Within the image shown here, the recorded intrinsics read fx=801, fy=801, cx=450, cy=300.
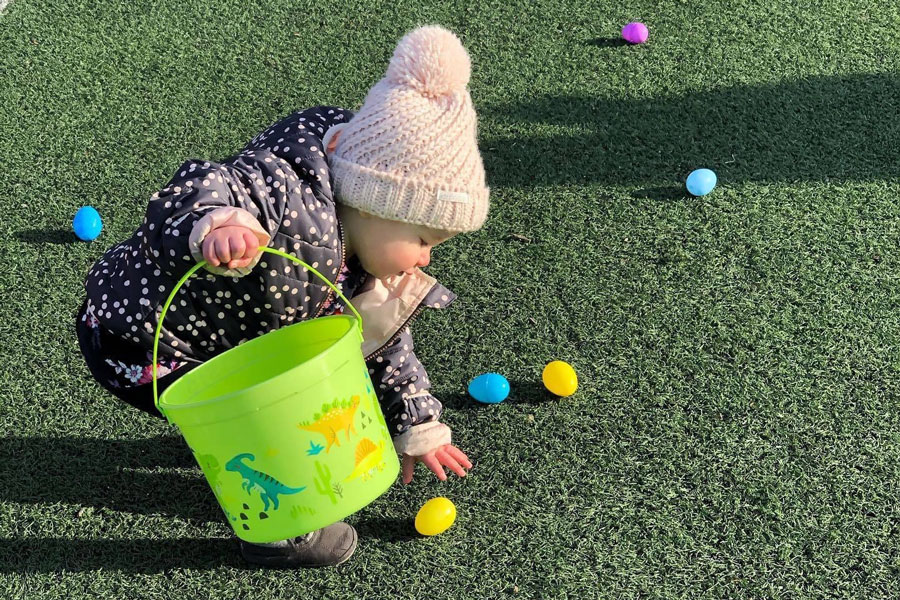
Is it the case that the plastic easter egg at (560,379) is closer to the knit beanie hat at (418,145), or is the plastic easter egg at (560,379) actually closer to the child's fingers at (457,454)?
the child's fingers at (457,454)

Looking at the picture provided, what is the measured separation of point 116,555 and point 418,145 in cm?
123

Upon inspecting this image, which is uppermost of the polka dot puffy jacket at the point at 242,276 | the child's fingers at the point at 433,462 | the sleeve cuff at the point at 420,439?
the polka dot puffy jacket at the point at 242,276

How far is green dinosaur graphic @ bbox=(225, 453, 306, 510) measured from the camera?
1408 mm

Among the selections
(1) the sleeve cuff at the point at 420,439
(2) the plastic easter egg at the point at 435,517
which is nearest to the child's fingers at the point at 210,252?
(1) the sleeve cuff at the point at 420,439

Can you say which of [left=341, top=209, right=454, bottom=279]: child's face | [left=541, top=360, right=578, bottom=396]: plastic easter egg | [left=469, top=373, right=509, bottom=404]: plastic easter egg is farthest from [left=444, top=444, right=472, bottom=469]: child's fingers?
[left=341, top=209, right=454, bottom=279]: child's face

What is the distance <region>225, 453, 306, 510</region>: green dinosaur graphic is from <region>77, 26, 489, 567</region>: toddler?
337 millimetres

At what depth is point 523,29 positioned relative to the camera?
10.8ft

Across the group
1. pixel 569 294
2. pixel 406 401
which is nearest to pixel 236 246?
pixel 406 401

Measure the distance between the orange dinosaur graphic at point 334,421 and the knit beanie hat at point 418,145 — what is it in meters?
0.39

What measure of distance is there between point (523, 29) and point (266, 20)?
3.48 ft

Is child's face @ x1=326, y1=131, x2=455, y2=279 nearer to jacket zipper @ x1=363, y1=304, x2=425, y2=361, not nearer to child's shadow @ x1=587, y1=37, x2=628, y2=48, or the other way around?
jacket zipper @ x1=363, y1=304, x2=425, y2=361

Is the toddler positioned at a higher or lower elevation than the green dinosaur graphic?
higher

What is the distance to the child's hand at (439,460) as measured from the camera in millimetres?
1844

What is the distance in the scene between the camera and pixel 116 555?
192 cm
